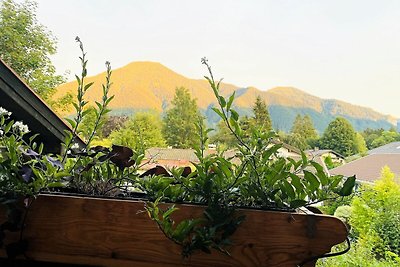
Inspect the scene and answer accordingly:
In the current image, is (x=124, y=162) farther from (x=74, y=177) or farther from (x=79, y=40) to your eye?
(x=79, y=40)

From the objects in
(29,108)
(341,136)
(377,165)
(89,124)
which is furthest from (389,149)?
(89,124)

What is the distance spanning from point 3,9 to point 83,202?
5.10 metres

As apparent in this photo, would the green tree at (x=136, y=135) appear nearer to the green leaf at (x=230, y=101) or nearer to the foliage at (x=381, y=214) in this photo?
the green leaf at (x=230, y=101)

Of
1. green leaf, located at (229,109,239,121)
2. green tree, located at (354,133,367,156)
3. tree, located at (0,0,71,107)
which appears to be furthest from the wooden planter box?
tree, located at (0,0,71,107)

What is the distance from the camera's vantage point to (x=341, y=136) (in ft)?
8.14

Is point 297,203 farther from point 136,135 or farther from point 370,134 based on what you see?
point 370,134

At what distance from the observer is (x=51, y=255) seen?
390 mm

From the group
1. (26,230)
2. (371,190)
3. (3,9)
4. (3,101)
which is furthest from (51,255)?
(3,9)

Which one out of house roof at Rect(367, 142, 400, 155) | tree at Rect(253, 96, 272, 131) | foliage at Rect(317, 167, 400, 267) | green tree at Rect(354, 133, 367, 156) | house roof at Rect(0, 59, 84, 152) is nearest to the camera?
tree at Rect(253, 96, 272, 131)

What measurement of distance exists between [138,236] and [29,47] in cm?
557

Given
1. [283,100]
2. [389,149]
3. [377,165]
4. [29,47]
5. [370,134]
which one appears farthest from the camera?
[29,47]

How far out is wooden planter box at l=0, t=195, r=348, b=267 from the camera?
0.35 meters

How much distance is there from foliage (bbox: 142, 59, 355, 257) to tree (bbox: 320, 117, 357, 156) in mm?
1912

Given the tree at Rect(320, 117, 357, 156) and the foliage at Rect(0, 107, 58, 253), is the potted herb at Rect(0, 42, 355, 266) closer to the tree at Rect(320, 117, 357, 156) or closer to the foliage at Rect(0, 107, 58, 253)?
the foliage at Rect(0, 107, 58, 253)
